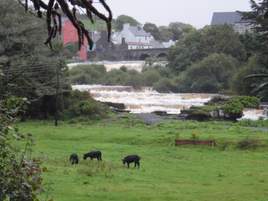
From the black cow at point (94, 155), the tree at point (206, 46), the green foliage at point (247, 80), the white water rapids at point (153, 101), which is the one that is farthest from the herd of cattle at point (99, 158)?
the tree at point (206, 46)

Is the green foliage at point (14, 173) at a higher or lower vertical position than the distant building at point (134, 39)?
lower

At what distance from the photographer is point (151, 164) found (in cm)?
2672

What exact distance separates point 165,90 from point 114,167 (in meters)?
64.1

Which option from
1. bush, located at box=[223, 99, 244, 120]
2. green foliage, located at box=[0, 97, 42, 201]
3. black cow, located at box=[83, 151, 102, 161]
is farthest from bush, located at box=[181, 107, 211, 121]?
green foliage, located at box=[0, 97, 42, 201]

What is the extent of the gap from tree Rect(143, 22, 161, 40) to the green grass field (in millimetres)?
117965

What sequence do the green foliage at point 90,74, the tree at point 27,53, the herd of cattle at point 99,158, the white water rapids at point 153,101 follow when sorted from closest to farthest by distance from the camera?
the herd of cattle at point 99,158, the tree at point 27,53, the white water rapids at point 153,101, the green foliage at point 90,74

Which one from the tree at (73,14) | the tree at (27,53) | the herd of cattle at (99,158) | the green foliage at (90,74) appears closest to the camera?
the tree at (73,14)

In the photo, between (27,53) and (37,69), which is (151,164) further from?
(27,53)

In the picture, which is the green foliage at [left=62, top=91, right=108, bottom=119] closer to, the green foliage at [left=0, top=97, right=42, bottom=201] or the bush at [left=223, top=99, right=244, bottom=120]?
the bush at [left=223, top=99, right=244, bottom=120]

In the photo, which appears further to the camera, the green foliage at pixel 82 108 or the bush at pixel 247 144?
the green foliage at pixel 82 108

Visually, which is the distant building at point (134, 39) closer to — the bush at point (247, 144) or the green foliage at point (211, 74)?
the green foliage at point (211, 74)

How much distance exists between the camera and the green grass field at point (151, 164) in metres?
18.2

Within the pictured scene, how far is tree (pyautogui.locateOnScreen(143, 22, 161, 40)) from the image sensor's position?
163m

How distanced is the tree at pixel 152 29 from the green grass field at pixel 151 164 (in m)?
118
